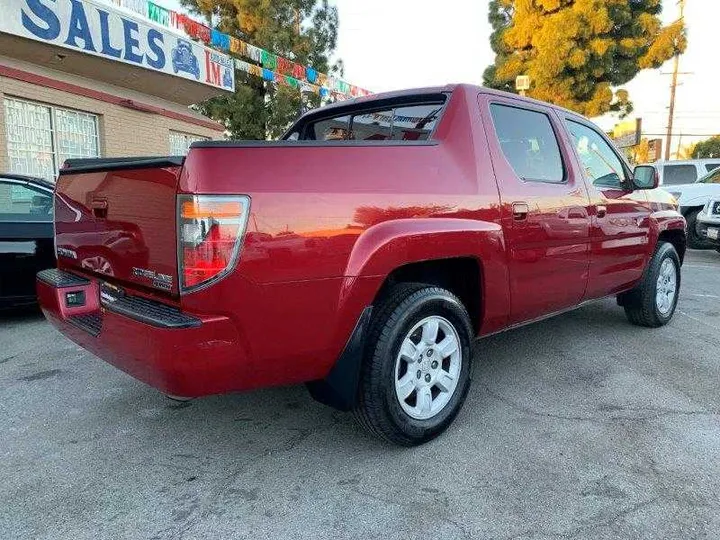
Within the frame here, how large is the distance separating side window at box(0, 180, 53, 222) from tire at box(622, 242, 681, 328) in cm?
540

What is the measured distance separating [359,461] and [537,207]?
1.78 m

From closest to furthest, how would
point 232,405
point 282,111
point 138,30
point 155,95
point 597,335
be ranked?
point 232,405
point 597,335
point 138,30
point 155,95
point 282,111

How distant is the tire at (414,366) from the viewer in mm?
2492

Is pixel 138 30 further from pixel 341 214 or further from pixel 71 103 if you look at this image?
pixel 341 214

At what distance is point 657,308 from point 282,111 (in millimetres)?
14651

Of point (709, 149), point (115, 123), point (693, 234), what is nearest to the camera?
point (115, 123)

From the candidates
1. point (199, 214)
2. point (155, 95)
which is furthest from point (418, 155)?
point (155, 95)

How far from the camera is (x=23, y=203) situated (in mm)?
5195

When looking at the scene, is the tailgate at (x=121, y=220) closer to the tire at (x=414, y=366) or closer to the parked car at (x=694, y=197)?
the tire at (x=414, y=366)

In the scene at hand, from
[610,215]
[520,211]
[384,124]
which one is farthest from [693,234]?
[384,124]

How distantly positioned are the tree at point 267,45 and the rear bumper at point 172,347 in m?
15.8

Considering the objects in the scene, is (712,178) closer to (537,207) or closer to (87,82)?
(537,207)

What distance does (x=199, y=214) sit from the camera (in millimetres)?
2039

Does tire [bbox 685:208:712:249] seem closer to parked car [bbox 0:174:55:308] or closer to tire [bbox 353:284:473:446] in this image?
tire [bbox 353:284:473:446]
